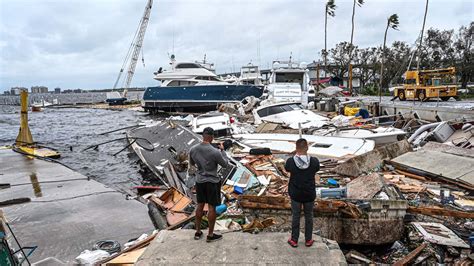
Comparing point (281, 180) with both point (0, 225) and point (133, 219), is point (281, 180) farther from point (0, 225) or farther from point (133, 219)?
point (0, 225)

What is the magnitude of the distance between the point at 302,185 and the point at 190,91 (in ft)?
106

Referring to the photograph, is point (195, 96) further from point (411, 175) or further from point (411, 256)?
point (411, 256)

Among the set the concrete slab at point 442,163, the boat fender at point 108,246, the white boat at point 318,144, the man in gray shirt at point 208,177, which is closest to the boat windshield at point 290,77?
the white boat at point 318,144

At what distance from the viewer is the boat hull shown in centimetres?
3397

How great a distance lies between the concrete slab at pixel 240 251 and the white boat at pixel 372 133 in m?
8.25

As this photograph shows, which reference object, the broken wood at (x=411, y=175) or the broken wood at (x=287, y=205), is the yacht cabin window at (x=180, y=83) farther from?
the broken wood at (x=287, y=205)

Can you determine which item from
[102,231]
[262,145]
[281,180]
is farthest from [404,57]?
[102,231]

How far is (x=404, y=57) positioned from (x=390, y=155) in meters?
44.2

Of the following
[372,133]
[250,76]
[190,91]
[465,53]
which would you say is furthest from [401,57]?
[372,133]

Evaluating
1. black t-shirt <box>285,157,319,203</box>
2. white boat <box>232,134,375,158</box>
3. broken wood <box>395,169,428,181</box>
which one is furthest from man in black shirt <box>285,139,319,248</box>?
white boat <box>232,134,375,158</box>

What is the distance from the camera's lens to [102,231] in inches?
253

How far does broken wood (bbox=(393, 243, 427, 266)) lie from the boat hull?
29224mm

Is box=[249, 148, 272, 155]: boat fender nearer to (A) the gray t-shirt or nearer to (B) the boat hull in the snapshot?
(A) the gray t-shirt

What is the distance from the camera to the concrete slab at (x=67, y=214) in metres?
6.02
